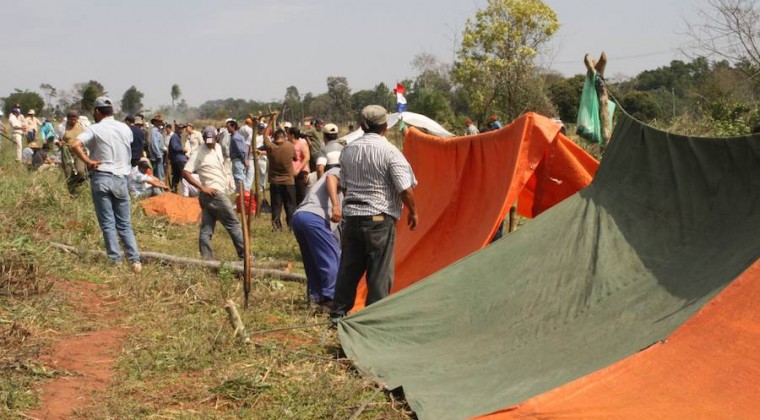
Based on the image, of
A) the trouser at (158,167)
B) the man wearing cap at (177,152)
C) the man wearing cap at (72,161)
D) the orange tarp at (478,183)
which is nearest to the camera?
the orange tarp at (478,183)

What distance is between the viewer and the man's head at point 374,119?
5883 mm

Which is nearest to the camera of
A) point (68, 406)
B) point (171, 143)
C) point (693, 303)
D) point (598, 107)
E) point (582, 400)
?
point (582, 400)

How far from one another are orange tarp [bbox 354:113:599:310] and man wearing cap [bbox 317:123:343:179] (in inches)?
35.3

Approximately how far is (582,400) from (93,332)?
3898 millimetres

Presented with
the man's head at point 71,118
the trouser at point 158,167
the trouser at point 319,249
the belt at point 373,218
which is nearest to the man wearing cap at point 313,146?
the man's head at point 71,118

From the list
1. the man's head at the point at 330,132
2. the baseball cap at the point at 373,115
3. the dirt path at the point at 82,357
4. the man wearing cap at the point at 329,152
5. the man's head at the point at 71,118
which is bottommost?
the dirt path at the point at 82,357

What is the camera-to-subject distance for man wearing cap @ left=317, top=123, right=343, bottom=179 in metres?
7.46

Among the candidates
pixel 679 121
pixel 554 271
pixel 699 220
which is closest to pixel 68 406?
pixel 554 271

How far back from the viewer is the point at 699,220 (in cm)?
492

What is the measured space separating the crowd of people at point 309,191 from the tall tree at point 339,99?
3011 centimetres

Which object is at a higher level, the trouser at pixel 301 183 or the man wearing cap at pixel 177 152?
the man wearing cap at pixel 177 152

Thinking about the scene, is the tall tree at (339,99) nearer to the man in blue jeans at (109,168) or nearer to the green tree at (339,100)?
the green tree at (339,100)

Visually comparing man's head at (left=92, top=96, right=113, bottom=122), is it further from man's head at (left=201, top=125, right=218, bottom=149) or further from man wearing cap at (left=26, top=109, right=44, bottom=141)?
man wearing cap at (left=26, top=109, right=44, bottom=141)

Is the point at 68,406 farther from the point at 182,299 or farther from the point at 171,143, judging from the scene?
the point at 171,143
